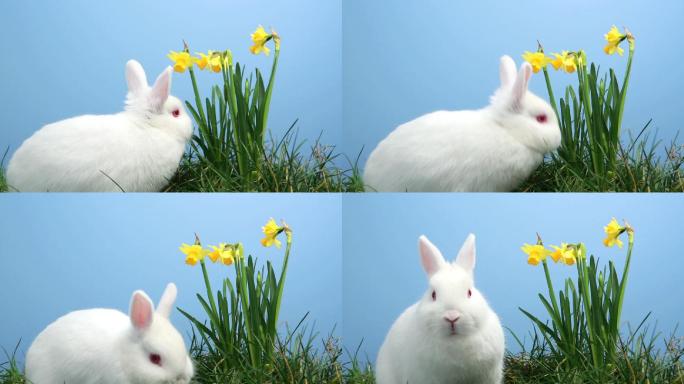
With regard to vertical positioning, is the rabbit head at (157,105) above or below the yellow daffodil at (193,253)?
above

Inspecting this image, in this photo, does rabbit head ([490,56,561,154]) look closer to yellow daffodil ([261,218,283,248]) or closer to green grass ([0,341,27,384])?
yellow daffodil ([261,218,283,248])

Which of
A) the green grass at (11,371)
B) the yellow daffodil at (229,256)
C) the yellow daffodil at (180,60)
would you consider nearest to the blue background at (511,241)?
the yellow daffodil at (229,256)

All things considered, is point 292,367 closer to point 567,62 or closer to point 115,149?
point 115,149

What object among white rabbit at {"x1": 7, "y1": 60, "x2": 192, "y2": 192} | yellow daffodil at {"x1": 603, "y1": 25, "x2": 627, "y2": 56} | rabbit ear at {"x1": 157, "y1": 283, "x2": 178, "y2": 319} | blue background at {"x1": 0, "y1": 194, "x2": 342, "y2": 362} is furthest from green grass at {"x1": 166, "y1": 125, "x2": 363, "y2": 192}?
yellow daffodil at {"x1": 603, "y1": 25, "x2": 627, "y2": 56}

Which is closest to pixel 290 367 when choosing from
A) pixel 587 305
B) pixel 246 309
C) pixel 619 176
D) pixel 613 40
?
pixel 246 309

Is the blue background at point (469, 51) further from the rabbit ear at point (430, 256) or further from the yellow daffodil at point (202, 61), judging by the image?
the rabbit ear at point (430, 256)

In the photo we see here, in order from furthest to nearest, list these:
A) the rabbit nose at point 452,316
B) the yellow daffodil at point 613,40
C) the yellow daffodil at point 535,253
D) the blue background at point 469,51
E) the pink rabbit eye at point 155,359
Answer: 1. the blue background at point 469,51
2. the yellow daffodil at point 613,40
3. the yellow daffodil at point 535,253
4. the pink rabbit eye at point 155,359
5. the rabbit nose at point 452,316
